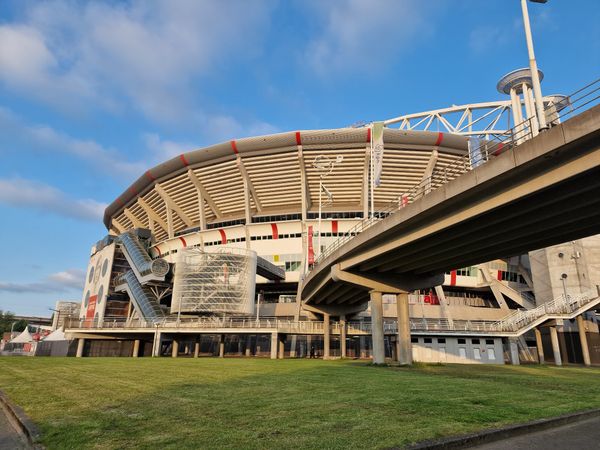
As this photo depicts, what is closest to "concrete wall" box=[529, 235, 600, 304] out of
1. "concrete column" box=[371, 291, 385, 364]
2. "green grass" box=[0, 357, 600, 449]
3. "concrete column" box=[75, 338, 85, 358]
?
"concrete column" box=[371, 291, 385, 364]

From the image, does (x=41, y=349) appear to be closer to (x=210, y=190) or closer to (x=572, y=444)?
(x=210, y=190)

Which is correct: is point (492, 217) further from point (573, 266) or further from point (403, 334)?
point (573, 266)

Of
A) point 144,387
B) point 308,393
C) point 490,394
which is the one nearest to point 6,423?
point 144,387

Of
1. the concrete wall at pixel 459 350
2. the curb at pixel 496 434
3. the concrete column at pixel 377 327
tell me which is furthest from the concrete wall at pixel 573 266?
the curb at pixel 496 434

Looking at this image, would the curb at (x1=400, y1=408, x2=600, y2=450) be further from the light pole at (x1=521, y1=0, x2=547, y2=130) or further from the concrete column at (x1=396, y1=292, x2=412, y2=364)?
the concrete column at (x1=396, y1=292, x2=412, y2=364)

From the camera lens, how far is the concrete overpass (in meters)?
12.2

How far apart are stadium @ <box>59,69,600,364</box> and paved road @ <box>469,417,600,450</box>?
26.4 m

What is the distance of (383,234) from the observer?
72.6 ft

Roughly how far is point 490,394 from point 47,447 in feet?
38.4

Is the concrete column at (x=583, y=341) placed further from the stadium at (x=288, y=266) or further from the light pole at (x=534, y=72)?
the light pole at (x=534, y=72)

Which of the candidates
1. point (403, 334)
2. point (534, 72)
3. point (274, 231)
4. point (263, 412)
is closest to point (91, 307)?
point (274, 231)

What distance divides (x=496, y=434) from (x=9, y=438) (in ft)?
26.7

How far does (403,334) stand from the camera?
89.7 feet

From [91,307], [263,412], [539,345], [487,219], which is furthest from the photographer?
[91,307]
